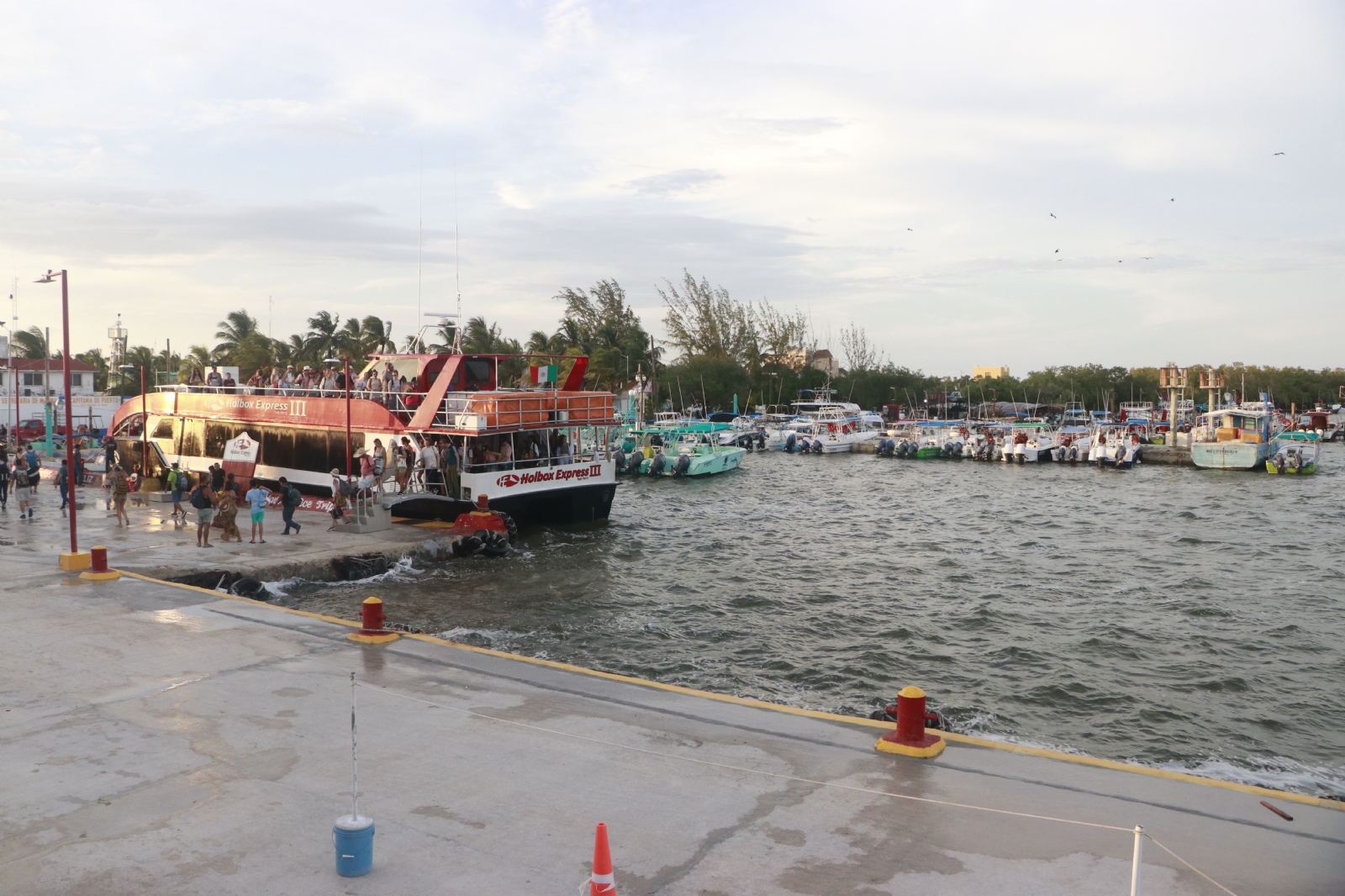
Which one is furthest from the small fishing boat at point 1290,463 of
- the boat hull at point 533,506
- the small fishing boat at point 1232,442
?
the boat hull at point 533,506

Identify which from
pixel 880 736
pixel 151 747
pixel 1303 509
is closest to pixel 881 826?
pixel 880 736

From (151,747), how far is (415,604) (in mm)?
10343

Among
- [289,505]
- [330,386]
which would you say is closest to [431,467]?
[289,505]

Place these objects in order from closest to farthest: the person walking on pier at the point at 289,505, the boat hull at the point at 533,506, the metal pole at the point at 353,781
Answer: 1. the metal pole at the point at 353,781
2. the person walking on pier at the point at 289,505
3. the boat hull at the point at 533,506

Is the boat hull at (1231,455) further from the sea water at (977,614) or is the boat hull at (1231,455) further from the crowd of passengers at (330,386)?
the crowd of passengers at (330,386)

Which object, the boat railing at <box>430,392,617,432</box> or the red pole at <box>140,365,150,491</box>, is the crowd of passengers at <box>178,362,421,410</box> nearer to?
the boat railing at <box>430,392,617,432</box>

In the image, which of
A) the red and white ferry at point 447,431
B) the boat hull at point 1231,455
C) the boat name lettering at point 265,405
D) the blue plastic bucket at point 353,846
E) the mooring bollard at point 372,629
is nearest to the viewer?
the blue plastic bucket at point 353,846

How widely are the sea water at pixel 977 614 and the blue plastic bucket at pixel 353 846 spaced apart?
8.09m

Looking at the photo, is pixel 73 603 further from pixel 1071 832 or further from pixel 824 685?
pixel 1071 832

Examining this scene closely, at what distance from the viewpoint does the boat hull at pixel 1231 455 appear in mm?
56562

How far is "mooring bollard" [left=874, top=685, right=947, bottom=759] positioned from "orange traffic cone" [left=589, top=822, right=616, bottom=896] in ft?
13.3

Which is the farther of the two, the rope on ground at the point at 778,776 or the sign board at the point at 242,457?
the sign board at the point at 242,457

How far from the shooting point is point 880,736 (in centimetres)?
941

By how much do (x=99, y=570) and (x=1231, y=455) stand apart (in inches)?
2327
